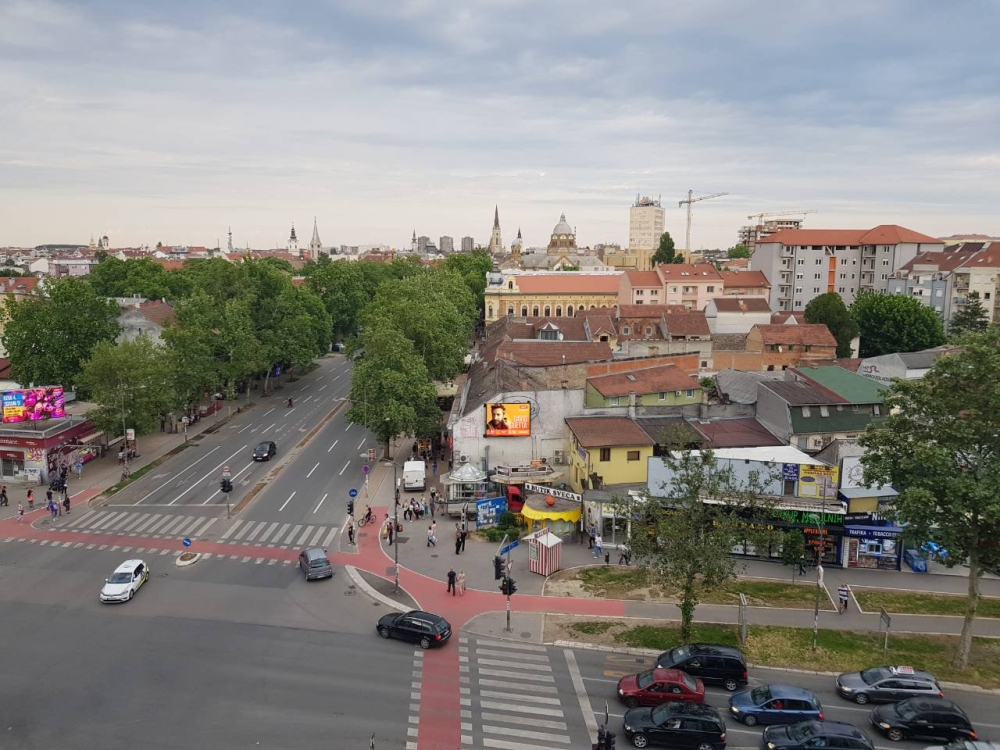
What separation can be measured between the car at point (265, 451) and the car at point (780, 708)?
38.6 m

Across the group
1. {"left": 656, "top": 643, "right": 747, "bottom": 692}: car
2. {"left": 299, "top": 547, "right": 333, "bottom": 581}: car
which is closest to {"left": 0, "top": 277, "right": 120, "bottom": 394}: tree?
{"left": 299, "top": 547, "right": 333, "bottom": 581}: car

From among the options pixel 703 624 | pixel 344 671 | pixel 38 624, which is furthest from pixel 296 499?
pixel 703 624

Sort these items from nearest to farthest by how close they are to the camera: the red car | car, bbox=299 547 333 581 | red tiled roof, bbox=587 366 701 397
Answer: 1. the red car
2. car, bbox=299 547 333 581
3. red tiled roof, bbox=587 366 701 397

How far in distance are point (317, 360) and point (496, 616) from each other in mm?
81751

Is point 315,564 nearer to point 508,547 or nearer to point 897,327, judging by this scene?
point 508,547

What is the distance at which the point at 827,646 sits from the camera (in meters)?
27.2

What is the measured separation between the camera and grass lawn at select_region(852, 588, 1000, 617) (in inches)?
1195

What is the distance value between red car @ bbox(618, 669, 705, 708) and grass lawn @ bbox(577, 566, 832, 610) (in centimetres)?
657

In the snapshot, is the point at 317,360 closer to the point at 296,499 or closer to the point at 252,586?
the point at 296,499

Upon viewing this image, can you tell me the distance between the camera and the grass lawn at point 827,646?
85.2ft

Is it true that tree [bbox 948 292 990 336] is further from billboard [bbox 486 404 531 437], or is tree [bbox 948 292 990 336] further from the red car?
the red car

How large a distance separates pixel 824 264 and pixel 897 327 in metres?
34.8

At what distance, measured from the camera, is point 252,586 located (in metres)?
A: 31.9

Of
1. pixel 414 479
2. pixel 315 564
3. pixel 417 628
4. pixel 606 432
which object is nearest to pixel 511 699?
pixel 417 628
